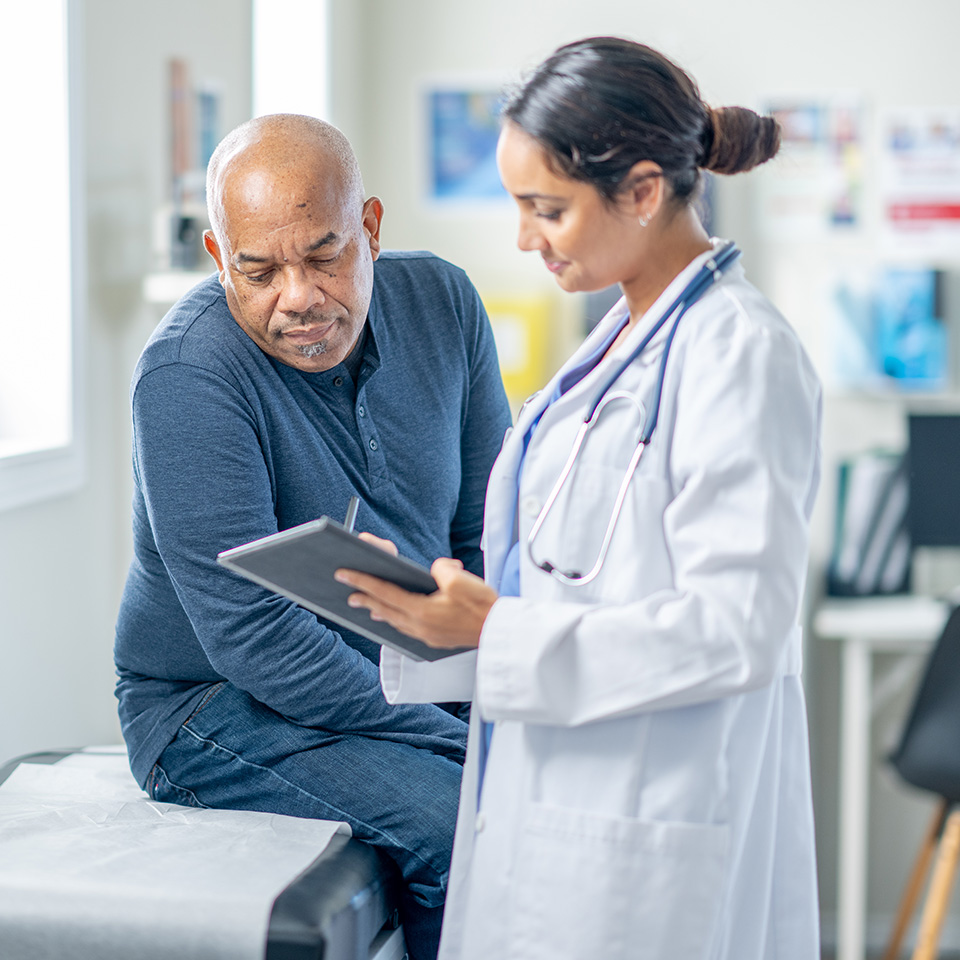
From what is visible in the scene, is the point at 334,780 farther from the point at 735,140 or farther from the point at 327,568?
the point at 735,140

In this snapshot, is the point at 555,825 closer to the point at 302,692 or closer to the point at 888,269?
the point at 302,692

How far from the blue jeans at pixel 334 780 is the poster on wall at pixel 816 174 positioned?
2113 mm

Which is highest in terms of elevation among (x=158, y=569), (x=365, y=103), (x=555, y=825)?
(x=365, y=103)

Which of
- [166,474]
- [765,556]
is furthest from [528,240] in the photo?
[166,474]

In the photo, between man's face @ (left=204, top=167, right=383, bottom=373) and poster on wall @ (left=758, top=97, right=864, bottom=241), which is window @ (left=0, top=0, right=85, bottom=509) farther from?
poster on wall @ (left=758, top=97, right=864, bottom=241)

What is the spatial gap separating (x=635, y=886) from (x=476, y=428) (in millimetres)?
660

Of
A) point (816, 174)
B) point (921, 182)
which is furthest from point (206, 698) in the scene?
point (921, 182)

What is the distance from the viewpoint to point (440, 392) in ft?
4.60

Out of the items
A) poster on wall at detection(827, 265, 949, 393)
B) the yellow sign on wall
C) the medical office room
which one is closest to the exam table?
the medical office room

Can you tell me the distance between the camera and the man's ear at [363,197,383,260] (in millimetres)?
1322

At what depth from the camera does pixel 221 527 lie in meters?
1.18

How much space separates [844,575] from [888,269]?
771 mm

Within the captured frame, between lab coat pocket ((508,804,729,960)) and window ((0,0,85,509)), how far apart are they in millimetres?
1009

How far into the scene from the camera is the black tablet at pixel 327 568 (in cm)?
92
